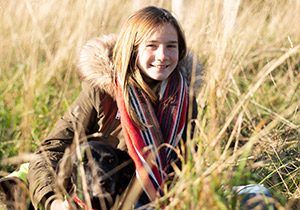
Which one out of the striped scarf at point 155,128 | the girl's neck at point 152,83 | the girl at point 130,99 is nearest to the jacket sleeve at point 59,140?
the girl at point 130,99

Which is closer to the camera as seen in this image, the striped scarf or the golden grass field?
the golden grass field

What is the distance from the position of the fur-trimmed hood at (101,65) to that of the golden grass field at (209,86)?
119 millimetres

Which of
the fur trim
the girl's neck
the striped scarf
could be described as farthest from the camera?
the girl's neck

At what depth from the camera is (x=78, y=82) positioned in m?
4.49

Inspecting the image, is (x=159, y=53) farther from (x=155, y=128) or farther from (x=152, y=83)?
(x=155, y=128)

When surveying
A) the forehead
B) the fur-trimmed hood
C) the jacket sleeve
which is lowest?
the jacket sleeve

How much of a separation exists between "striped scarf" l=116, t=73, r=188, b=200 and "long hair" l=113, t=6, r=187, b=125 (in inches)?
1.5

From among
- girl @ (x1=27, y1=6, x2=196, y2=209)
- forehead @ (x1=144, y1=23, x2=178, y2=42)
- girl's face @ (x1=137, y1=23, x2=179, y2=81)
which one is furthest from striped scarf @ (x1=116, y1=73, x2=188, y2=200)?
forehead @ (x1=144, y1=23, x2=178, y2=42)

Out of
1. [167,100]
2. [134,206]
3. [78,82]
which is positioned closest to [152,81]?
[167,100]

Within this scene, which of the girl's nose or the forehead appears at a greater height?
the forehead

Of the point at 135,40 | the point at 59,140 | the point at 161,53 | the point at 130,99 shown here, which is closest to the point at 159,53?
the point at 161,53

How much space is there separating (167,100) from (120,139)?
267 mm

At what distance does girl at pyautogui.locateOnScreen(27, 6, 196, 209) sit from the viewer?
116 inches

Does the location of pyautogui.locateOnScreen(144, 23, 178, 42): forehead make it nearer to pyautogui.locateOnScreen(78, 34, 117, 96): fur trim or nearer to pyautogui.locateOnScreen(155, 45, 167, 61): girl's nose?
pyautogui.locateOnScreen(155, 45, 167, 61): girl's nose
